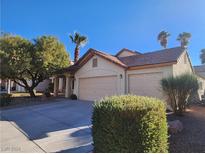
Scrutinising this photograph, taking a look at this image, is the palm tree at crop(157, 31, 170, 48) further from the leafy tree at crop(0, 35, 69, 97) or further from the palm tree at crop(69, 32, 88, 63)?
the leafy tree at crop(0, 35, 69, 97)

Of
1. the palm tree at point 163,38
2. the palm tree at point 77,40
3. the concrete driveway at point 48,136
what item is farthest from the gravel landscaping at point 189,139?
the palm tree at point 163,38

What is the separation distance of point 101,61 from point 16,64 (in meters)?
8.32

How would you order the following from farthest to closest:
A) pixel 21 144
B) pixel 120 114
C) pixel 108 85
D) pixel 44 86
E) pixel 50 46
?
pixel 44 86, pixel 50 46, pixel 108 85, pixel 21 144, pixel 120 114

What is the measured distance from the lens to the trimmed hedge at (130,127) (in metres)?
4.00

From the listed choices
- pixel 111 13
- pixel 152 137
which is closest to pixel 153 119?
pixel 152 137

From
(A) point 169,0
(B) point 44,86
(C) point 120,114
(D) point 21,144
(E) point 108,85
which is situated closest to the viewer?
(C) point 120,114

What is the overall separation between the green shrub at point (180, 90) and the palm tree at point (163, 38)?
2515cm

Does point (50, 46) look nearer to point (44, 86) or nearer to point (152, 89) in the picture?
point (152, 89)

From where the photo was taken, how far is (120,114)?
404 cm

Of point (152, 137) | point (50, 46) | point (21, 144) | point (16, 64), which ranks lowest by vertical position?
point (21, 144)

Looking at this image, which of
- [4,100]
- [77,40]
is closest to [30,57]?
[4,100]

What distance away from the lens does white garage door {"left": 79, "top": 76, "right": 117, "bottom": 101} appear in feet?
49.5

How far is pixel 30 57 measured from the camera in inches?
660

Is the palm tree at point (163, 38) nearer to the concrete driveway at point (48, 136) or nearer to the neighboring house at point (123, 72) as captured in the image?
the neighboring house at point (123, 72)
